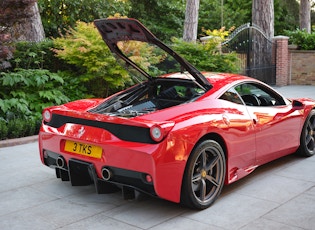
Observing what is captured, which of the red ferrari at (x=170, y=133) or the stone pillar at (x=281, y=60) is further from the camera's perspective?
the stone pillar at (x=281, y=60)

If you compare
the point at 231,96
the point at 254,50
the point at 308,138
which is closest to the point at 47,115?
the point at 231,96

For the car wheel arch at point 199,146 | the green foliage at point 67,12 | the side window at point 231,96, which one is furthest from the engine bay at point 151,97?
the green foliage at point 67,12

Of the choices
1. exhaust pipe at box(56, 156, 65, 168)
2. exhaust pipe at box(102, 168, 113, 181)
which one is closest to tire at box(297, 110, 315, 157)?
exhaust pipe at box(102, 168, 113, 181)

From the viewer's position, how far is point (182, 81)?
5.77 m

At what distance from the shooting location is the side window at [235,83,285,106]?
234 inches

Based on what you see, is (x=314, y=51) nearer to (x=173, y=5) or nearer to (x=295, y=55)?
(x=295, y=55)

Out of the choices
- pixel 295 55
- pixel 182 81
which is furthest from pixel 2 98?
pixel 295 55

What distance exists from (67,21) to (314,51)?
1007 cm

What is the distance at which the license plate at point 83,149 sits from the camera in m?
4.68

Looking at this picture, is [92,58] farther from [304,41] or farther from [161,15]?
[161,15]

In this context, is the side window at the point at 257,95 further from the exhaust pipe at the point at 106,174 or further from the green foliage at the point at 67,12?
the green foliage at the point at 67,12

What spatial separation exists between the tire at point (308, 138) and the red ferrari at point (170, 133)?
149mm

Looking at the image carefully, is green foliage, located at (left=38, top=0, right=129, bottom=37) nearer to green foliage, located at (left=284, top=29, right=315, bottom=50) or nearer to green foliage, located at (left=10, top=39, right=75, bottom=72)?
Result: green foliage, located at (left=10, top=39, right=75, bottom=72)

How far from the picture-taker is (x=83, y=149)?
4.80 meters
